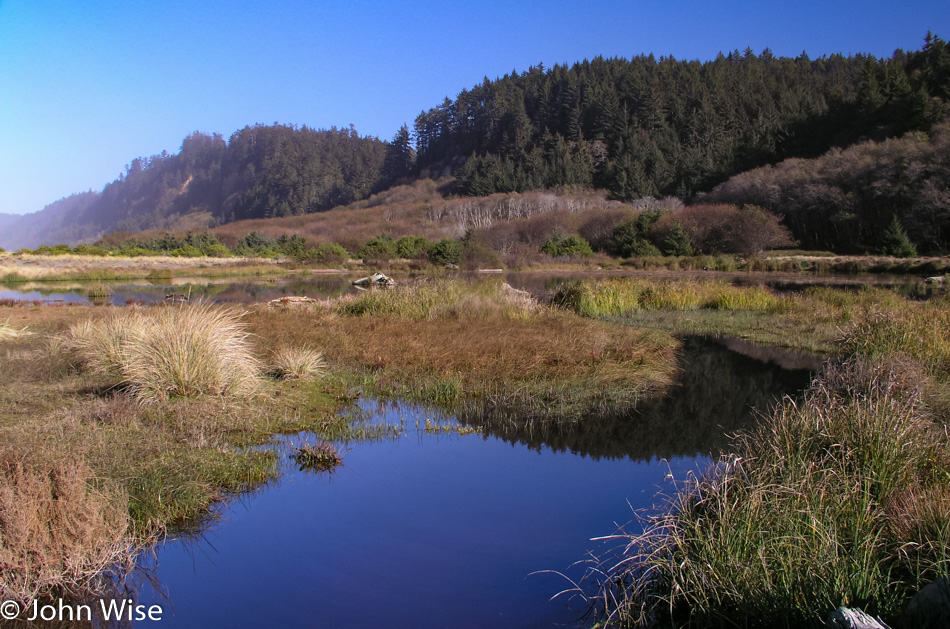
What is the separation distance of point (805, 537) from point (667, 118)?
108 m

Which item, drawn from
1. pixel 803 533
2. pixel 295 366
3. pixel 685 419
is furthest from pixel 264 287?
pixel 803 533

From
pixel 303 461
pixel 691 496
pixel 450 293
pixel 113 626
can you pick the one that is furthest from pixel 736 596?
pixel 450 293

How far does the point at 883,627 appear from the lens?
273 centimetres

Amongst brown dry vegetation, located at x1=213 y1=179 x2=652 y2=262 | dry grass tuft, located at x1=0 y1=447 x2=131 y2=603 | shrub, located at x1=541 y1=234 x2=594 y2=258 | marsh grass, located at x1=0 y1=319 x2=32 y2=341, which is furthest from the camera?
brown dry vegetation, located at x1=213 y1=179 x2=652 y2=262

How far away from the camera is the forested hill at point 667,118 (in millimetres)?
69562

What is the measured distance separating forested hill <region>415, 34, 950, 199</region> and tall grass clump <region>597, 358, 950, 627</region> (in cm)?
6660

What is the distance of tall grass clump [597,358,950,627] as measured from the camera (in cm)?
345

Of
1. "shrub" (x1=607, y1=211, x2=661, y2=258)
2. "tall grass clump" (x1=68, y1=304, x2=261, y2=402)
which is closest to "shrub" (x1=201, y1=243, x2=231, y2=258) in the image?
"shrub" (x1=607, y1=211, x2=661, y2=258)

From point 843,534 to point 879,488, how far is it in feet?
2.53

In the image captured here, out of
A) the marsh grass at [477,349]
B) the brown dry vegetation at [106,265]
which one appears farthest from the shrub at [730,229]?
the marsh grass at [477,349]

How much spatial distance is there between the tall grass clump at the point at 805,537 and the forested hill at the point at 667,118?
66597mm

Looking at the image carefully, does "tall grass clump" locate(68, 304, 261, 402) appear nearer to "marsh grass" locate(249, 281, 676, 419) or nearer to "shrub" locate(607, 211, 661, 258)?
"marsh grass" locate(249, 281, 676, 419)

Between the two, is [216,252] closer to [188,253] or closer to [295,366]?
[188,253]

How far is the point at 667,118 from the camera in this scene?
10338cm
